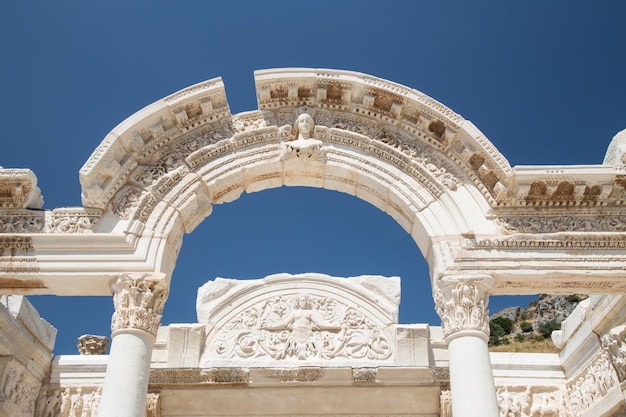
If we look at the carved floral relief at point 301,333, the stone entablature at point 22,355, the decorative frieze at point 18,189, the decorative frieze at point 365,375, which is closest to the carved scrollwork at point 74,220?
the decorative frieze at point 18,189

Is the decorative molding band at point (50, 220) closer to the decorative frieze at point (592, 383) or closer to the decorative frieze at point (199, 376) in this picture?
the decorative frieze at point (199, 376)

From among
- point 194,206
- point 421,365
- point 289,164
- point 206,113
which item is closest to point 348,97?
point 289,164

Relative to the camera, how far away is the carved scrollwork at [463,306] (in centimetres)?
736

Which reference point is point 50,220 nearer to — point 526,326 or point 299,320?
point 299,320

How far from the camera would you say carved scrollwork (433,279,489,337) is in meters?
7.36

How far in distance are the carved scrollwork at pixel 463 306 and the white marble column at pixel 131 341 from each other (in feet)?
11.0

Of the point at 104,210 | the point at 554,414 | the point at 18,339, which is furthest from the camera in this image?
the point at 554,414

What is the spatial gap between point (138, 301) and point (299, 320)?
4.89 m

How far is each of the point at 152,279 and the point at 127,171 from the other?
5.38 ft

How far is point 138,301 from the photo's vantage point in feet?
→ 24.2

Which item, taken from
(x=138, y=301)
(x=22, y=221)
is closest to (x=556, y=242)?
(x=138, y=301)

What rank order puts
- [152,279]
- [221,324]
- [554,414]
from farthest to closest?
[221,324]
[554,414]
[152,279]

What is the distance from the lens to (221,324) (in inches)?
469

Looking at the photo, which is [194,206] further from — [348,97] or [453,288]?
[453,288]
